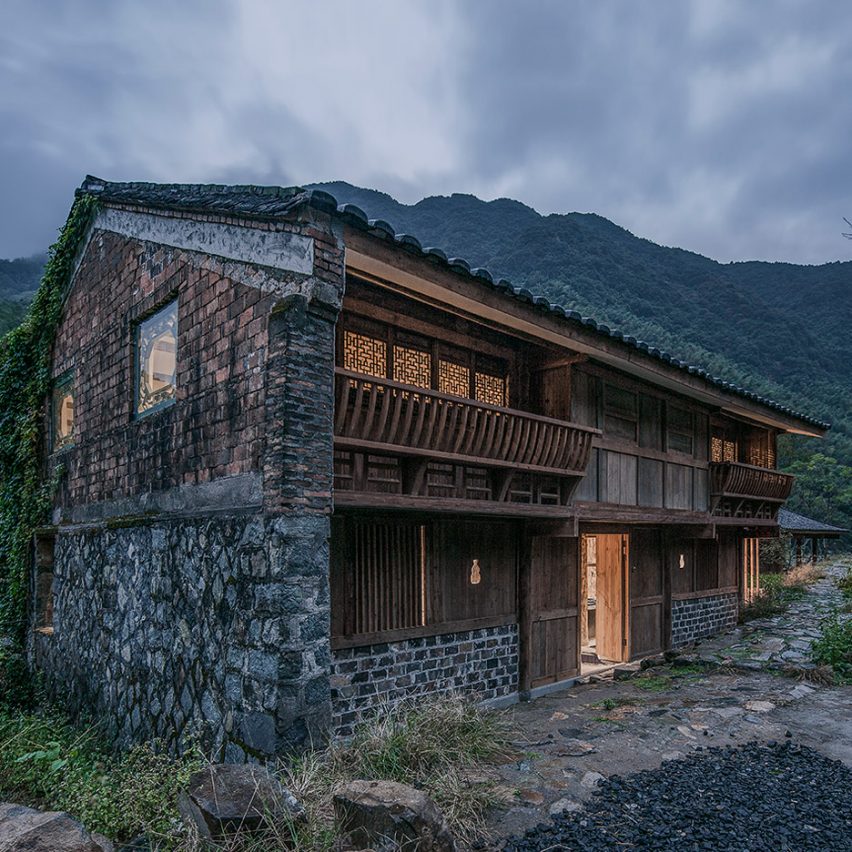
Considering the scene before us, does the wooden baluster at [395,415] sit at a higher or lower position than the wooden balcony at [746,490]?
higher

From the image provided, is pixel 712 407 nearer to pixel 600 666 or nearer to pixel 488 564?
pixel 600 666

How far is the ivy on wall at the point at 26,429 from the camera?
35.1 ft

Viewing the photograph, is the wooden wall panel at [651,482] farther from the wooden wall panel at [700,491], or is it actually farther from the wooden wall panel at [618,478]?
the wooden wall panel at [700,491]

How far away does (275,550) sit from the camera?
5410 millimetres

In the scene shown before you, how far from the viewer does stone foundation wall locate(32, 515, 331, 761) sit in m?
5.31

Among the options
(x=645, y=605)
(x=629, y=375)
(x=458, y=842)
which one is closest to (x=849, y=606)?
(x=645, y=605)

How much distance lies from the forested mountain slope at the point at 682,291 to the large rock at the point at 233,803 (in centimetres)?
3820

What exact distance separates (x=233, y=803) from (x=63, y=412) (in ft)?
27.3

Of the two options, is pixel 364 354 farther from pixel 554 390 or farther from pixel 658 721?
pixel 658 721

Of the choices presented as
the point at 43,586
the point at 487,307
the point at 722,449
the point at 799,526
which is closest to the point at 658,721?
the point at 487,307

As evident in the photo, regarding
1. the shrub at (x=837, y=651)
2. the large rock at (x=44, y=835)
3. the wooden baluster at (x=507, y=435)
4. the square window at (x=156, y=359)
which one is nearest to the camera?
the large rock at (x=44, y=835)

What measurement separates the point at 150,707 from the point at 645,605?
29.1 feet

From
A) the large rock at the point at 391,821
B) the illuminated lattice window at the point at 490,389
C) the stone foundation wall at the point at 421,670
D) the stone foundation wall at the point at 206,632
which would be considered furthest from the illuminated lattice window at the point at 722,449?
the large rock at the point at 391,821

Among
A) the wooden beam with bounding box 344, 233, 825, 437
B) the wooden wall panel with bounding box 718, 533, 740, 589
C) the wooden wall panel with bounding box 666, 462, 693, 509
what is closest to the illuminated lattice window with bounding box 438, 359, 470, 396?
the wooden beam with bounding box 344, 233, 825, 437
